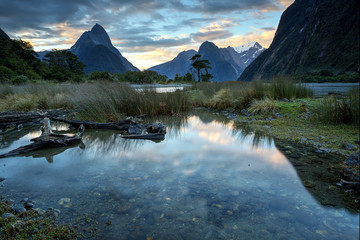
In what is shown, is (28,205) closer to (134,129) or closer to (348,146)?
(134,129)

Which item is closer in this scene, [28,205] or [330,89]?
[28,205]

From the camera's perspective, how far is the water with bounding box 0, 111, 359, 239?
5.68ft

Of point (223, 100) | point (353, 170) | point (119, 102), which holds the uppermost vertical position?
point (119, 102)

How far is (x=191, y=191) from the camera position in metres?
2.37

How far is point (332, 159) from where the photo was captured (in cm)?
330

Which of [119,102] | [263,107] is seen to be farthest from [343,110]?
[119,102]

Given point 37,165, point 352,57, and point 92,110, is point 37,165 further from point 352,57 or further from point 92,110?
point 352,57

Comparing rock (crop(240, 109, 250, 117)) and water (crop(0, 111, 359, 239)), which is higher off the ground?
rock (crop(240, 109, 250, 117))

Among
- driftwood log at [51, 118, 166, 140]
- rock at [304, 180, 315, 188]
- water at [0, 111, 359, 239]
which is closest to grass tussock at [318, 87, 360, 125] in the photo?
water at [0, 111, 359, 239]

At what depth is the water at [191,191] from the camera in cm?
173

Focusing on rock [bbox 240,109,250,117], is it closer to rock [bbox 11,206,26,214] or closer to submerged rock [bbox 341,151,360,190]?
submerged rock [bbox 341,151,360,190]

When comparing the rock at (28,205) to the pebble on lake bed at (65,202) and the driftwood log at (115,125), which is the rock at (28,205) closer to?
the pebble on lake bed at (65,202)

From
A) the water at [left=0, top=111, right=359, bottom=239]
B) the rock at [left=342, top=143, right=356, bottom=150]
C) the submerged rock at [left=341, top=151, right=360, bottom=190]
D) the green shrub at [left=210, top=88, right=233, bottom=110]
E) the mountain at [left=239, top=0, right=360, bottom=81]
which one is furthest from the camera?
the mountain at [left=239, top=0, right=360, bottom=81]

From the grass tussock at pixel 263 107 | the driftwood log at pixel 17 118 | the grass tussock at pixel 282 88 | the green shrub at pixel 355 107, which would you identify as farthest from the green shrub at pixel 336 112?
the driftwood log at pixel 17 118
